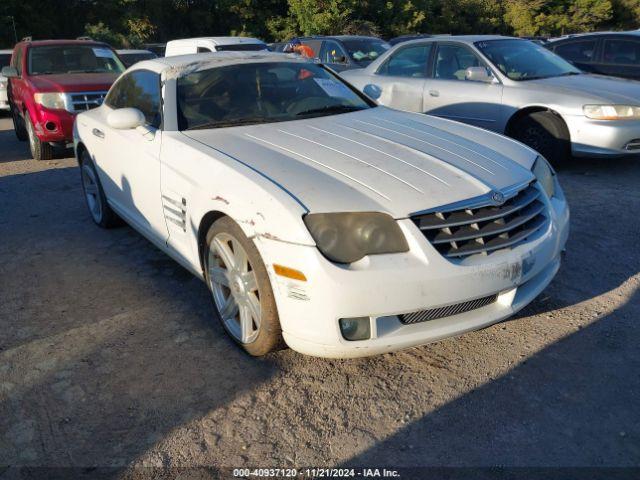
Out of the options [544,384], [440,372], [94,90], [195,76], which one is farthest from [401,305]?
[94,90]

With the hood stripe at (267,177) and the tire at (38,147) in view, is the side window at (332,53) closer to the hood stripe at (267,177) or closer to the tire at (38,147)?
the tire at (38,147)

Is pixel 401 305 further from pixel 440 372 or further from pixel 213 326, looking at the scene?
pixel 213 326

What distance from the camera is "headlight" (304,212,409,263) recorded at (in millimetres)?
2588

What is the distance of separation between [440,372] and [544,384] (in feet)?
1.58

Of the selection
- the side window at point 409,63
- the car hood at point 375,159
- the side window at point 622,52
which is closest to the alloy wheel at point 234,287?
the car hood at point 375,159

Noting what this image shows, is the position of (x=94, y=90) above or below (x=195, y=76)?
below

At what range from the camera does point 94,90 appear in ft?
26.7

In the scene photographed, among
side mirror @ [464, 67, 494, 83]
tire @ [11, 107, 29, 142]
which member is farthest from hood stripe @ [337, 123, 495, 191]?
tire @ [11, 107, 29, 142]

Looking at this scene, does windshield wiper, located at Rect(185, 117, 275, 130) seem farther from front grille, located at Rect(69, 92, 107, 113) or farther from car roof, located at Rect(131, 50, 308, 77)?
front grille, located at Rect(69, 92, 107, 113)

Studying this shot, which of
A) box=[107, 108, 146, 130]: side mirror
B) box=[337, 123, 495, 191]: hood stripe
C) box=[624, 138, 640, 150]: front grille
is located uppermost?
box=[107, 108, 146, 130]: side mirror

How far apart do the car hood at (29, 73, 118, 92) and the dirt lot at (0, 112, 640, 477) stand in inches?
181

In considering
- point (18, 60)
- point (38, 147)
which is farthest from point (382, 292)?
point (18, 60)

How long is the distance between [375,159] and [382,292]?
91 centimetres

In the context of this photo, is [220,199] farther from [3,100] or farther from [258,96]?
[3,100]
